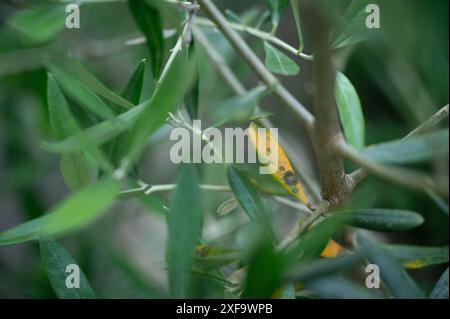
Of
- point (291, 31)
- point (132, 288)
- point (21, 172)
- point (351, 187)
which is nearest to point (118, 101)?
point (351, 187)

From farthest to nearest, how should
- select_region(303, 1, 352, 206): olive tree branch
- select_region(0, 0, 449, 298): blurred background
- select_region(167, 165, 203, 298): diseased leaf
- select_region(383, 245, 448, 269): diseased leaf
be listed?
select_region(0, 0, 449, 298): blurred background
select_region(383, 245, 448, 269): diseased leaf
select_region(167, 165, 203, 298): diseased leaf
select_region(303, 1, 352, 206): olive tree branch

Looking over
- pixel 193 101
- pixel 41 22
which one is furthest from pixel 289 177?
pixel 41 22

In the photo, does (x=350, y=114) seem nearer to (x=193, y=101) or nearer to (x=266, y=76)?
(x=266, y=76)

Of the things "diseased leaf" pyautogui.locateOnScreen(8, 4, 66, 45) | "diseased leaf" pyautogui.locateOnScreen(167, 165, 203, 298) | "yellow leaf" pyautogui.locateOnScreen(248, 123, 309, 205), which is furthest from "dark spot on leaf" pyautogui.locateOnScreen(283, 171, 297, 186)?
"diseased leaf" pyautogui.locateOnScreen(8, 4, 66, 45)

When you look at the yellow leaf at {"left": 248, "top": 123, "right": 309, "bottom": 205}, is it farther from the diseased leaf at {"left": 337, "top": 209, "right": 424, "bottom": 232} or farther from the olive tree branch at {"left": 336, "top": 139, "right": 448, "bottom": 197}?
the olive tree branch at {"left": 336, "top": 139, "right": 448, "bottom": 197}

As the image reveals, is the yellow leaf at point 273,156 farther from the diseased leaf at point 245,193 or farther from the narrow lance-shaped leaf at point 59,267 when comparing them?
the narrow lance-shaped leaf at point 59,267

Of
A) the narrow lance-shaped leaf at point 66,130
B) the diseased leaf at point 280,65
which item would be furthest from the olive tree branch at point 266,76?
the narrow lance-shaped leaf at point 66,130

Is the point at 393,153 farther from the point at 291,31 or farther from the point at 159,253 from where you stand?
the point at 291,31
